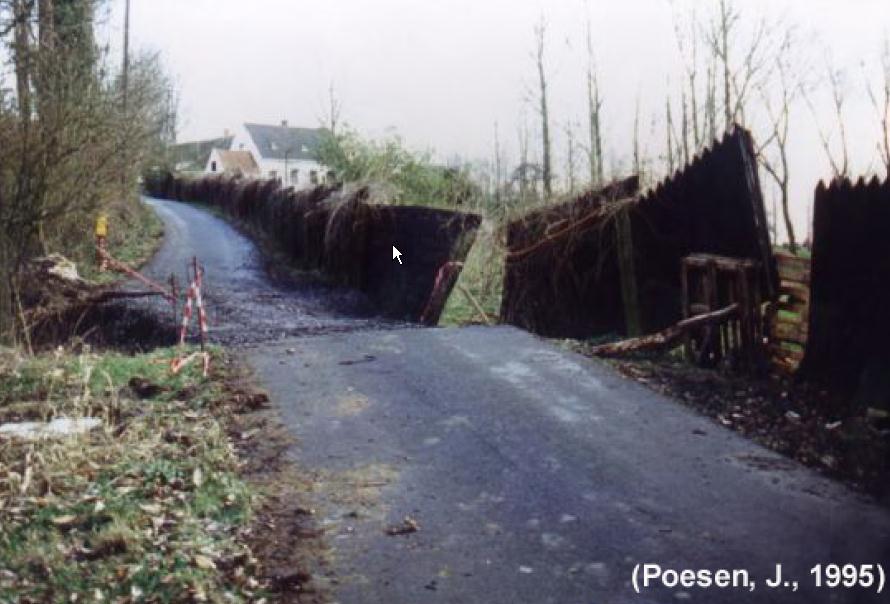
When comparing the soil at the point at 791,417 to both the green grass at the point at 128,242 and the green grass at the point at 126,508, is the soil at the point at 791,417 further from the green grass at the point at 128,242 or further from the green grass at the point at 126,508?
the green grass at the point at 128,242

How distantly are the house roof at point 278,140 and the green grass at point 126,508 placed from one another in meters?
88.3

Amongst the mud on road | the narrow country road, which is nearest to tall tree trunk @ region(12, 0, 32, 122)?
the mud on road

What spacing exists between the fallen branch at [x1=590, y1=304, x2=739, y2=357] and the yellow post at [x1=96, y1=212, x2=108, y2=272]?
13.6m

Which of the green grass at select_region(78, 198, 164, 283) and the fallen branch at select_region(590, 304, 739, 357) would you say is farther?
the green grass at select_region(78, 198, 164, 283)

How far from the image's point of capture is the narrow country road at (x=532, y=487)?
208 inches

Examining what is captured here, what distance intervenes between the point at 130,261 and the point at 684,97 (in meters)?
33.4

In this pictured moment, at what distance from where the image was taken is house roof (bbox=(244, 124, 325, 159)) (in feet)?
315

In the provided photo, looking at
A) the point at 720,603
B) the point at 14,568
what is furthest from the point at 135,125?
the point at 720,603

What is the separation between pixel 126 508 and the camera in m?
6.02

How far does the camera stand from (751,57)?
159 feet

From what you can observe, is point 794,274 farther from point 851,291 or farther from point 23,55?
point 23,55

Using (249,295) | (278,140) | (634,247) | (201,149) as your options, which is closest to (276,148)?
(278,140)

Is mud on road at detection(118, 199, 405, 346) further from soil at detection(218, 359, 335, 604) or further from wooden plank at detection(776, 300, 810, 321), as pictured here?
wooden plank at detection(776, 300, 810, 321)

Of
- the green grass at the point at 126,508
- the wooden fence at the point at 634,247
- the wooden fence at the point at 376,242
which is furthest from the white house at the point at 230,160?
the green grass at the point at 126,508
